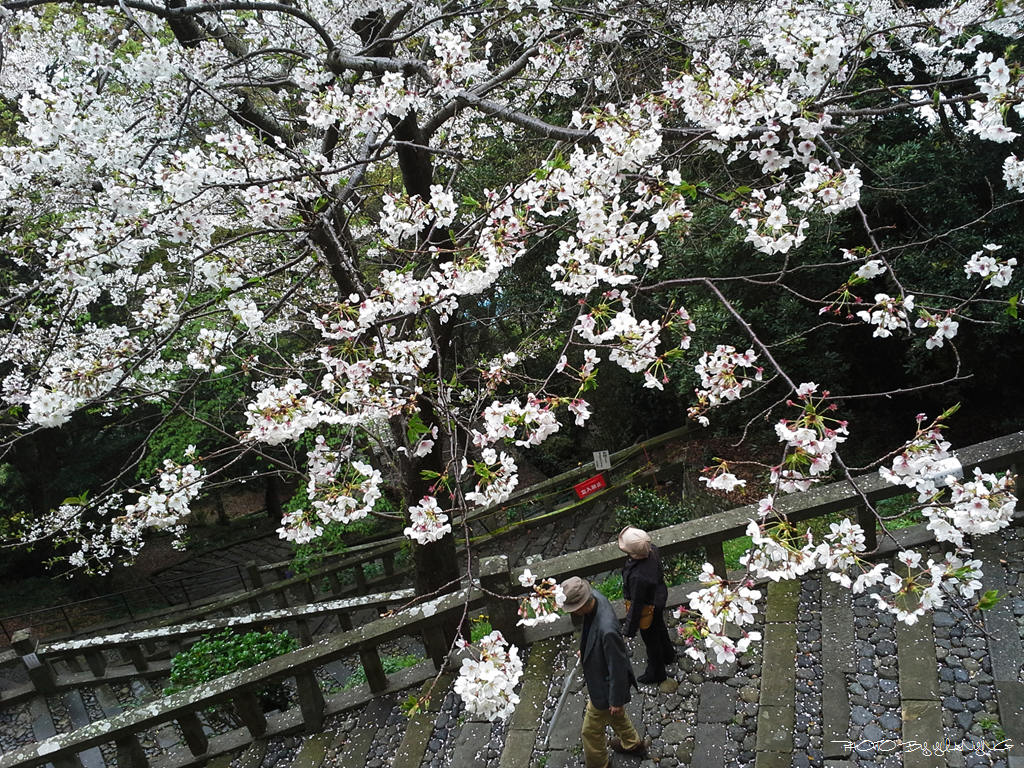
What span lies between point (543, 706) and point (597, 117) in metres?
3.68

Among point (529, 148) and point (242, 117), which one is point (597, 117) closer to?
point (242, 117)

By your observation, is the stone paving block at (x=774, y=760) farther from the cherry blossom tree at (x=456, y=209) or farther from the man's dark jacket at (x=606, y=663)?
the cherry blossom tree at (x=456, y=209)

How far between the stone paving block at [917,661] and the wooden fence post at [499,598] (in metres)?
2.39

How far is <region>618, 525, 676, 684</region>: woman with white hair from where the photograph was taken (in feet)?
12.7

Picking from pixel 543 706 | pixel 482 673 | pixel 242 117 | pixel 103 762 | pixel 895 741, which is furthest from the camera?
pixel 103 762

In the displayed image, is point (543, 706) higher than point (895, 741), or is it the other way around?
point (543, 706)

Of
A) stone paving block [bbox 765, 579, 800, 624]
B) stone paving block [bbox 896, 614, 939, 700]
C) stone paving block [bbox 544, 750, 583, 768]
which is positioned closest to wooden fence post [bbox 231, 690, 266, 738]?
stone paving block [bbox 544, 750, 583, 768]

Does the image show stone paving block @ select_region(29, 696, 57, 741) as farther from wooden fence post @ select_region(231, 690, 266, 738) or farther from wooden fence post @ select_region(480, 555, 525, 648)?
wooden fence post @ select_region(480, 555, 525, 648)

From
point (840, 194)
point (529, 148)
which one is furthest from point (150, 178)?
point (529, 148)

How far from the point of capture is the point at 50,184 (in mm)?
5281

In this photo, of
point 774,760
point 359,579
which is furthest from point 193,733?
point 359,579

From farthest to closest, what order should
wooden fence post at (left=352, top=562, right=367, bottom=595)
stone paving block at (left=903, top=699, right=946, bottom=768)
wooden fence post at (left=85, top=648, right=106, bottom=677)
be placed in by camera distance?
wooden fence post at (left=352, top=562, right=367, bottom=595) < wooden fence post at (left=85, top=648, right=106, bottom=677) < stone paving block at (left=903, top=699, right=946, bottom=768)

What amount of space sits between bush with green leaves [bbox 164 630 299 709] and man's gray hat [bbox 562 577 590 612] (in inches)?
133

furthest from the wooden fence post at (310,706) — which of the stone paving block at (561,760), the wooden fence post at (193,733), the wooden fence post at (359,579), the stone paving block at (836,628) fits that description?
the wooden fence post at (359,579)
